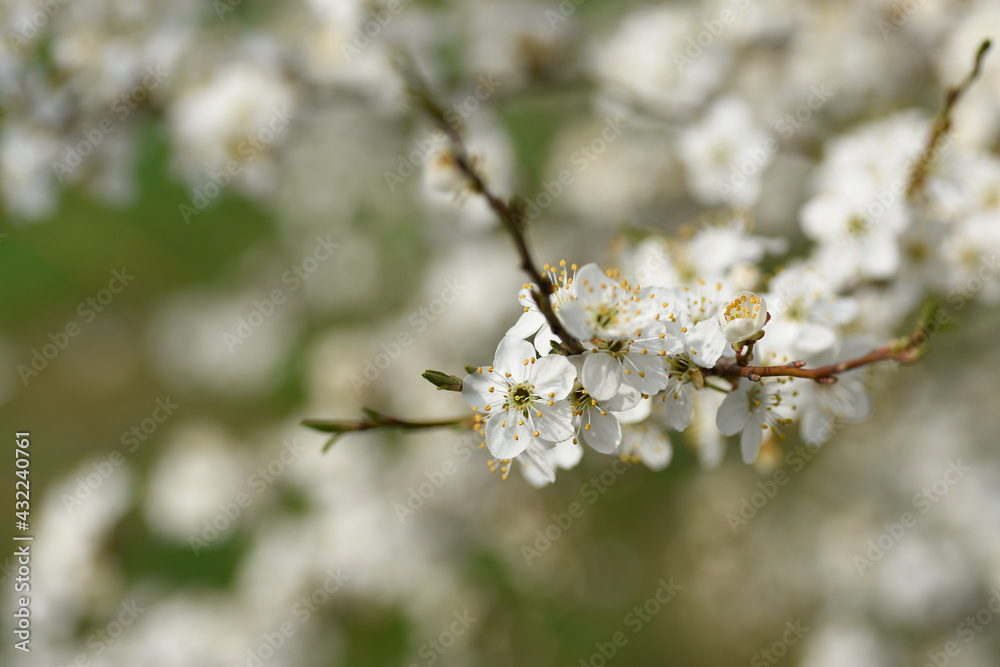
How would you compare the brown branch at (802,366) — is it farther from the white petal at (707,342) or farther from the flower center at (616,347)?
the flower center at (616,347)

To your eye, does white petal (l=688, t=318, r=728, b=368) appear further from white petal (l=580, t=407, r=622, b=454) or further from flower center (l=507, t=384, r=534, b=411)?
flower center (l=507, t=384, r=534, b=411)

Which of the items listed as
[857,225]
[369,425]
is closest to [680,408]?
[369,425]

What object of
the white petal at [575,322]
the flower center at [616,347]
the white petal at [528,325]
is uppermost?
the white petal at [575,322]

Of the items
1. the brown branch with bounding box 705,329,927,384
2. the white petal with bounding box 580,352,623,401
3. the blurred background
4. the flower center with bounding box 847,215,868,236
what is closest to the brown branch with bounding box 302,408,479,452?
the white petal with bounding box 580,352,623,401

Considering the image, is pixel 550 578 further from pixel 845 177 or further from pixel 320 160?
Result: pixel 320 160

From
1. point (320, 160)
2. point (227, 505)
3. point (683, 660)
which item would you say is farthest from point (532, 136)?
point (683, 660)

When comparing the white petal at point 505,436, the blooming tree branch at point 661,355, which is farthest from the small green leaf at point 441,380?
the white petal at point 505,436
